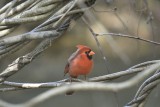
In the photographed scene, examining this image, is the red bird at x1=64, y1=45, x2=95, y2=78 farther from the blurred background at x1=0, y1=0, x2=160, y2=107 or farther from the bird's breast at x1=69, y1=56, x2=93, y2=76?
the blurred background at x1=0, y1=0, x2=160, y2=107

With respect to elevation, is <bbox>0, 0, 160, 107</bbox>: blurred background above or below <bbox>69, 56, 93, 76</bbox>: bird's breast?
below

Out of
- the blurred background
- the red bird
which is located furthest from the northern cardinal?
the blurred background

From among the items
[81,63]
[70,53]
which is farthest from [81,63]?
[70,53]

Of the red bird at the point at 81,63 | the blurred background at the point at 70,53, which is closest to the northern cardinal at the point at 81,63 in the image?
the red bird at the point at 81,63

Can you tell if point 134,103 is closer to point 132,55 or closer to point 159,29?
point 159,29

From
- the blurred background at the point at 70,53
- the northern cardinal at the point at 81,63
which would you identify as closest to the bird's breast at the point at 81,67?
the northern cardinal at the point at 81,63

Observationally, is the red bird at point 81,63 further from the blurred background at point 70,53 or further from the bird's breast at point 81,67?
the blurred background at point 70,53

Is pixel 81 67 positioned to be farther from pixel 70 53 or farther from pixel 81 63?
pixel 70 53

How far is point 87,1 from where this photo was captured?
6.69 feet

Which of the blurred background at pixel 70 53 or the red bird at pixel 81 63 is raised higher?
the red bird at pixel 81 63

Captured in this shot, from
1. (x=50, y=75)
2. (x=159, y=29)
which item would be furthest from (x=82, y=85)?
(x=50, y=75)

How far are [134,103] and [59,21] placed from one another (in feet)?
1.31

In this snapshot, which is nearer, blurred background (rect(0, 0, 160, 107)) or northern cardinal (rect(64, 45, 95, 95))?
northern cardinal (rect(64, 45, 95, 95))

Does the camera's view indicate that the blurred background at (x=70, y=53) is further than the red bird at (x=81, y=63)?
Yes
